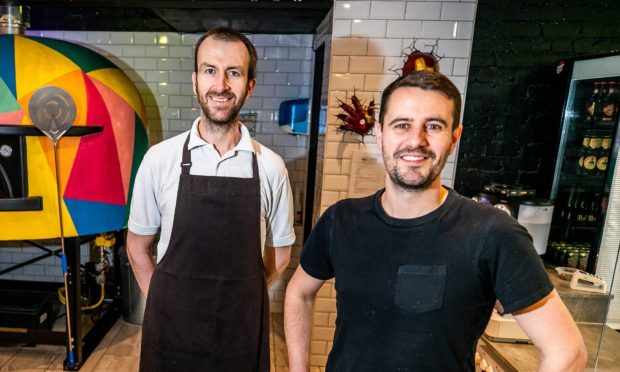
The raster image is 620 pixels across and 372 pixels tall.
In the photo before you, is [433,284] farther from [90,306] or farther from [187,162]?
[90,306]

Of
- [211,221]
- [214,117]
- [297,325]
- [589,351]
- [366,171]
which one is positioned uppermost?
[214,117]

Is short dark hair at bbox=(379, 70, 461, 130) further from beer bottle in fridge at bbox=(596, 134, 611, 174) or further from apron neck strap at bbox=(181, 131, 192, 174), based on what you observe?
beer bottle in fridge at bbox=(596, 134, 611, 174)

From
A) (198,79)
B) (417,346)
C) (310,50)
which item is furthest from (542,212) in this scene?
(310,50)

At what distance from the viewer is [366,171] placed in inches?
104

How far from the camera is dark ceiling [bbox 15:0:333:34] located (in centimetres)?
248

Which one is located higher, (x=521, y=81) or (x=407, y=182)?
(x=521, y=81)

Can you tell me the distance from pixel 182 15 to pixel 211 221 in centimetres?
189

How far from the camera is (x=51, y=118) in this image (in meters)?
2.25

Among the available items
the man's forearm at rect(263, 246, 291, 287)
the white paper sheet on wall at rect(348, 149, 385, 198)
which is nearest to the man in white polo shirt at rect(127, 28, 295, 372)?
the man's forearm at rect(263, 246, 291, 287)

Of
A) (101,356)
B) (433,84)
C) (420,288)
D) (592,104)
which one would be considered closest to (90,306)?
(101,356)

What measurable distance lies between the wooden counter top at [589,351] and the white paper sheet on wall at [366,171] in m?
1.11

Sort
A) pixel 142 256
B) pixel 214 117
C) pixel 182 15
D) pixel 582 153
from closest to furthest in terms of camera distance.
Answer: pixel 214 117 → pixel 142 256 → pixel 582 153 → pixel 182 15

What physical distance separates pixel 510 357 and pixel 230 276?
4.30 feet

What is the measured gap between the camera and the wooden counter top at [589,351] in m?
1.62
